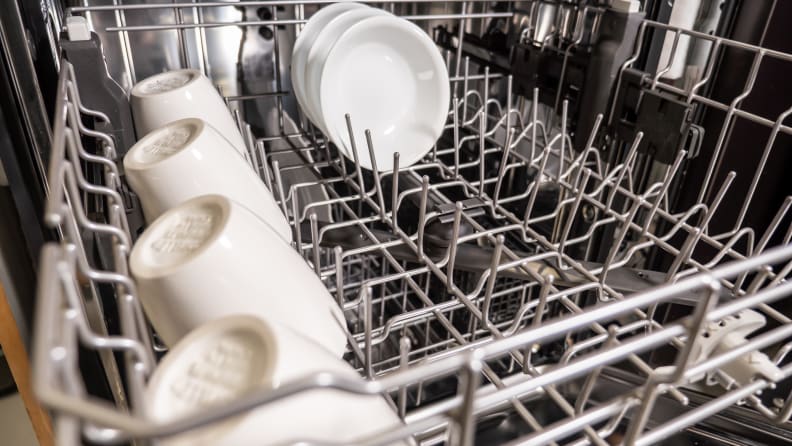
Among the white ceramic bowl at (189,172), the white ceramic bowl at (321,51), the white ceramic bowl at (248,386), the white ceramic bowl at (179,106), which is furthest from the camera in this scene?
the white ceramic bowl at (321,51)

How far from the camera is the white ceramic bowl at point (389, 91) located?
0.71 meters

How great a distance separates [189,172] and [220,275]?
0.42ft

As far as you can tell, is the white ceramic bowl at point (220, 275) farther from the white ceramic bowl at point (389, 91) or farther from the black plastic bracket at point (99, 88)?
the white ceramic bowl at point (389, 91)

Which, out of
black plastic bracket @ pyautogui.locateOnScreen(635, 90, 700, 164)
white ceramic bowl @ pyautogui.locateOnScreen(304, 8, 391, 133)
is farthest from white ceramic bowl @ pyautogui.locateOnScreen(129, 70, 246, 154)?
black plastic bracket @ pyautogui.locateOnScreen(635, 90, 700, 164)

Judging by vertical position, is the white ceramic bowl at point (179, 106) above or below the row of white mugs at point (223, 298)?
above

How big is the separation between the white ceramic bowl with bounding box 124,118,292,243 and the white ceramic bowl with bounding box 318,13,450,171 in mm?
224

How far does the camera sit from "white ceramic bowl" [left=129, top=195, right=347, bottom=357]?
346 millimetres

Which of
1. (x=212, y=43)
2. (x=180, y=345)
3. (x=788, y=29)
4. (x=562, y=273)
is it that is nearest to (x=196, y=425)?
(x=180, y=345)

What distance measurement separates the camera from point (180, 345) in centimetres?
30

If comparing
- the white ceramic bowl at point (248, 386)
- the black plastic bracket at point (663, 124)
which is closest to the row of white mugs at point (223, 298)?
the white ceramic bowl at point (248, 386)

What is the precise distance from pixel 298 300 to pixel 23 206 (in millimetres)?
341

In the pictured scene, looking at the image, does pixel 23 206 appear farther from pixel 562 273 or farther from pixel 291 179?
pixel 562 273

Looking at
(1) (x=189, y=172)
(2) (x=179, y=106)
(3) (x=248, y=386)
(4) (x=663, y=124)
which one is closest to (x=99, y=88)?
(2) (x=179, y=106)

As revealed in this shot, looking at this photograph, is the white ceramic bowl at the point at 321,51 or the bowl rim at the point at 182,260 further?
the white ceramic bowl at the point at 321,51
